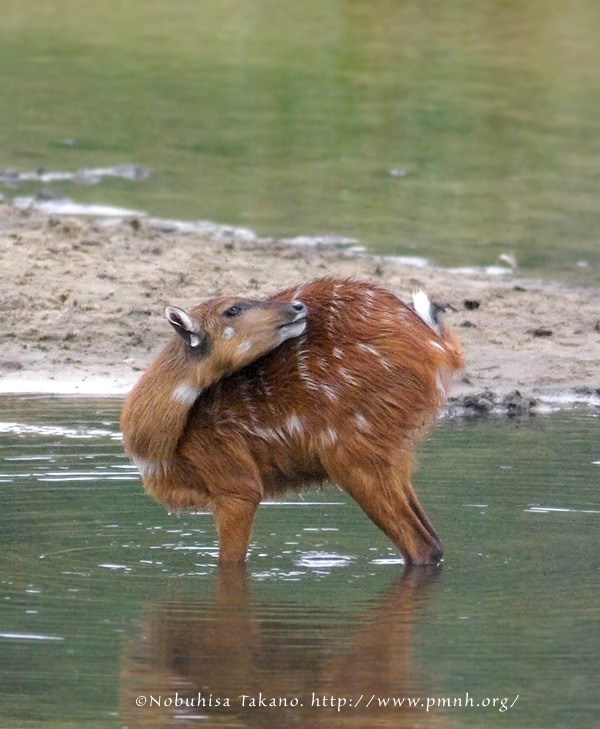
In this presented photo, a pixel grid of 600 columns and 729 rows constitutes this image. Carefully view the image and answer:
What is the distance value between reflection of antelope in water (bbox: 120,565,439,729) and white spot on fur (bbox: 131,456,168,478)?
0.57 metres

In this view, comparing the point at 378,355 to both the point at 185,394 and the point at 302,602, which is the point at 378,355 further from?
the point at 302,602

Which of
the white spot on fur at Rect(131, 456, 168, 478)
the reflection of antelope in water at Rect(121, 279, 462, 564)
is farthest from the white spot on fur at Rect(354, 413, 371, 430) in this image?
the white spot on fur at Rect(131, 456, 168, 478)

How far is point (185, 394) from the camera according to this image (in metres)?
6.60

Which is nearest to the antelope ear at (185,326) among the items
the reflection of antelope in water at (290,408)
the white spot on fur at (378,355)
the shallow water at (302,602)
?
the reflection of antelope in water at (290,408)

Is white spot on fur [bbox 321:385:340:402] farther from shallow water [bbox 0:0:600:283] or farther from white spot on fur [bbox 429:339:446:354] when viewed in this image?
shallow water [bbox 0:0:600:283]

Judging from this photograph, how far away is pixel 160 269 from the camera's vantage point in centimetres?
1148

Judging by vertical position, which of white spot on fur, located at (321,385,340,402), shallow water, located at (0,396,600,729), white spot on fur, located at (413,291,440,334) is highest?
white spot on fur, located at (413,291,440,334)

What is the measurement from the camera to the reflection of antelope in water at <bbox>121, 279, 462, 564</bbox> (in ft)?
21.3

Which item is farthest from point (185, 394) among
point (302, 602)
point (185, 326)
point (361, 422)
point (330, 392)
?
point (302, 602)

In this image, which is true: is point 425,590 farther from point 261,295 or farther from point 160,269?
point 160,269

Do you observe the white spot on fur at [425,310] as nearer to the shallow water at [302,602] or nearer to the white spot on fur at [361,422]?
the white spot on fur at [361,422]

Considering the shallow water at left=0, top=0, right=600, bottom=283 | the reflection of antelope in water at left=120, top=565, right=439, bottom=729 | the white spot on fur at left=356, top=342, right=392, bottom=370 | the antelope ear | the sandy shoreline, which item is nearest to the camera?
the reflection of antelope in water at left=120, top=565, right=439, bottom=729

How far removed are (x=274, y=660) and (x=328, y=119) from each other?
44.2 feet

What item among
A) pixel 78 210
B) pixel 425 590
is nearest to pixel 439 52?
pixel 78 210
